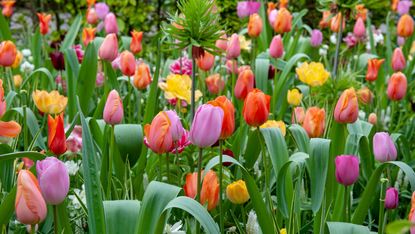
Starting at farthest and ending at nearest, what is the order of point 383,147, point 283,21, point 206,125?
point 283,21 → point 383,147 → point 206,125

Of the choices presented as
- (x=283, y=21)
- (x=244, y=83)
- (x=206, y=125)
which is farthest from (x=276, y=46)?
(x=206, y=125)

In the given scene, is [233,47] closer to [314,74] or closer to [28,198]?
[314,74]

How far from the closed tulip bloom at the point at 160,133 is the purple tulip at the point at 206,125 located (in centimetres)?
10

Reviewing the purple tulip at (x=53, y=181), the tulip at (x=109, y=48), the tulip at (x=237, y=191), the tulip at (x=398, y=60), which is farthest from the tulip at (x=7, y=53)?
the tulip at (x=398, y=60)

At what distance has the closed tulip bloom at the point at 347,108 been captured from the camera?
1.77m

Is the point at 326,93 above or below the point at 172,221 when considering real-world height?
above

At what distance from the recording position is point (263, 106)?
1.61 metres

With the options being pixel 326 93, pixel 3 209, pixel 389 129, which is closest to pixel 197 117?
pixel 3 209

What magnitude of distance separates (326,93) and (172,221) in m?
0.93

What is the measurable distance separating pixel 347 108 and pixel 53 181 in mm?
820

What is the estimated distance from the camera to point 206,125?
1437mm

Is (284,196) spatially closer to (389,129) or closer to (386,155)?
(386,155)

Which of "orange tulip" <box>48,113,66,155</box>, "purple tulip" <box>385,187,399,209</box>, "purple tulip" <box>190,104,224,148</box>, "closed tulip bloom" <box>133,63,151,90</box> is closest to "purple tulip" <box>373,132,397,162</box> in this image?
"purple tulip" <box>385,187,399,209</box>

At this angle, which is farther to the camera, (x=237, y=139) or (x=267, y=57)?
(x=267, y=57)
